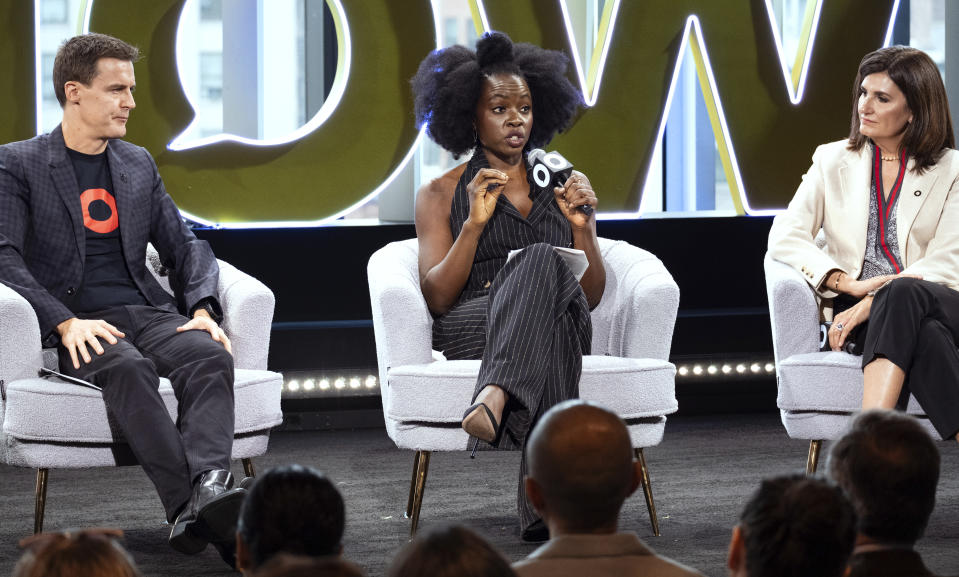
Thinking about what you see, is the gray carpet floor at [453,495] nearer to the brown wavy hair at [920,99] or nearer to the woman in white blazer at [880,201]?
the woman in white blazer at [880,201]

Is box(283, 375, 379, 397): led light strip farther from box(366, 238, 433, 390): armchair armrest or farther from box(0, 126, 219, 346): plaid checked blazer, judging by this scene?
box(366, 238, 433, 390): armchair armrest

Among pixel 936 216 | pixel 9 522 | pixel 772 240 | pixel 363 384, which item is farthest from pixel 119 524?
pixel 936 216

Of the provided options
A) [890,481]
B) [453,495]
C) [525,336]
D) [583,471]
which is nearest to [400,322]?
[525,336]

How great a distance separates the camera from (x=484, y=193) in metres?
3.57

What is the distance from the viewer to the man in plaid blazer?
3.04m

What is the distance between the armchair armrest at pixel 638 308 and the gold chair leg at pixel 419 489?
66cm

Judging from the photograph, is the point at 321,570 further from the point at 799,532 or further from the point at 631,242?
the point at 631,242

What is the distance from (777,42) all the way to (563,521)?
4.04 metres

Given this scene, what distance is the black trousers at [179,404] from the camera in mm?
2963

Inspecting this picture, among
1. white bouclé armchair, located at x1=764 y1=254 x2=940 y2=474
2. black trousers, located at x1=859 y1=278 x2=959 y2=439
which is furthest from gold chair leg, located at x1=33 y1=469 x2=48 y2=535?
black trousers, located at x1=859 y1=278 x2=959 y2=439

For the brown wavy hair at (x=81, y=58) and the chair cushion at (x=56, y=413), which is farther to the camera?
the brown wavy hair at (x=81, y=58)

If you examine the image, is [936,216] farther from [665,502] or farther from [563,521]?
[563,521]

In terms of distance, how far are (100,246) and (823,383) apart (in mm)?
2012

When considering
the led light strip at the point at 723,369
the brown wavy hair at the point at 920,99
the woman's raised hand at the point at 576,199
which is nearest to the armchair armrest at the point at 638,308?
the woman's raised hand at the point at 576,199
